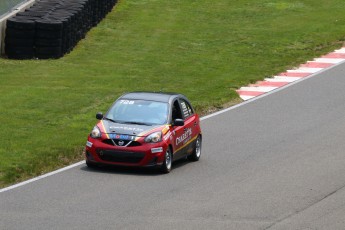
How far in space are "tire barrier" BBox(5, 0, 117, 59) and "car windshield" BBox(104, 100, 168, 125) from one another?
36.8 ft

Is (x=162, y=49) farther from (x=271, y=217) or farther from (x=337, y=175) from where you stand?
(x=271, y=217)

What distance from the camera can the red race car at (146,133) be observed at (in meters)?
18.5

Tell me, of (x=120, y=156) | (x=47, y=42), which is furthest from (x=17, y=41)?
(x=120, y=156)

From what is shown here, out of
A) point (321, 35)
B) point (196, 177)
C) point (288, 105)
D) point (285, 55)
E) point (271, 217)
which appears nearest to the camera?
point (271, 217)

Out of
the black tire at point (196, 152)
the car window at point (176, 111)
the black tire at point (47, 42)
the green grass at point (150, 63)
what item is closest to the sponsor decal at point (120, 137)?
the green grass at point (150, 63)

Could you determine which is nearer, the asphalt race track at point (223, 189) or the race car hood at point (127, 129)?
the asphalt race track at point (223, 189)

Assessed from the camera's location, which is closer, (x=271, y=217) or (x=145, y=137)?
(x=271, y=217)

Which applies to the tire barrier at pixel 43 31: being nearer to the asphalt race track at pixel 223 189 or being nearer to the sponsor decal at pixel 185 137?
the asphalt race track at pixel 223 189

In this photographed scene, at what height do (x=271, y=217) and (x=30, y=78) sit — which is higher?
(x=271, y=217)

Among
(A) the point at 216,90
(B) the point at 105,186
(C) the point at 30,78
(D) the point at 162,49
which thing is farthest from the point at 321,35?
(B) the point at 105,186

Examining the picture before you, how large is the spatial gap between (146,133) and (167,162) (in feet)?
2.29

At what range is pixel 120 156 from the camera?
60.4ft

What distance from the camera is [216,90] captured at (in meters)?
28.1

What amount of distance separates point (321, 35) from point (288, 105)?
432 inches
